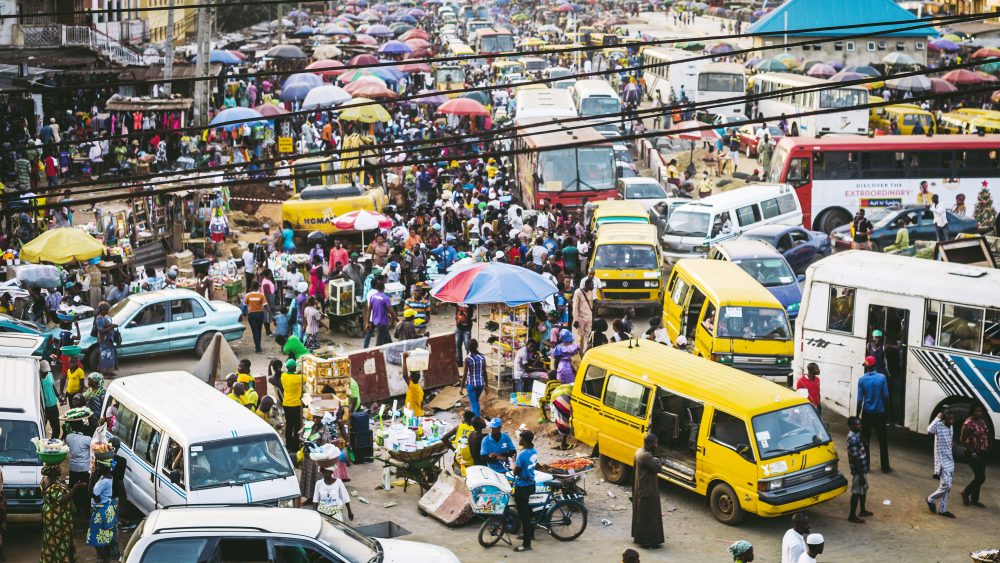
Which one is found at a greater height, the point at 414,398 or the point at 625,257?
the point at 625,257

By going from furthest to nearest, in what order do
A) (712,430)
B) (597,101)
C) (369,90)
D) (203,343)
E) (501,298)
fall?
(597,101), (369,90), (203,343), (501,298), (712,430)

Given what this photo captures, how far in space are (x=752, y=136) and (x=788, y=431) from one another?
1221 inches

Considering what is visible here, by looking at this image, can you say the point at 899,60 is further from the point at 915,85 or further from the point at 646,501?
the point at 646,501

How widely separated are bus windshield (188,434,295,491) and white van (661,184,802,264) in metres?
15.6

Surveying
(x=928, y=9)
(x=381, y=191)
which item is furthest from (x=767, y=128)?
(x=928, y=9)

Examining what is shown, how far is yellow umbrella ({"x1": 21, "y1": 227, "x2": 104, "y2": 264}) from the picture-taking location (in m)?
22.8

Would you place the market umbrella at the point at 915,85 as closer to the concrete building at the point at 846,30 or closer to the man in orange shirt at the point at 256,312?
the concrete building at the point at 846,30

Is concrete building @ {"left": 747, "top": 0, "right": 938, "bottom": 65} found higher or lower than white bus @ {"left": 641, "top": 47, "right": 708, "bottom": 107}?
higher

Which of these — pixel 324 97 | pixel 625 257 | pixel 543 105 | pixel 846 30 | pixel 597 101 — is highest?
pixel 846 30

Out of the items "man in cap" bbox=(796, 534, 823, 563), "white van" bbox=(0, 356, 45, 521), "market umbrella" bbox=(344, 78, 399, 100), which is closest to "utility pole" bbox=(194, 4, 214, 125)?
"market umbrella" bbox=(344, 78, 399, 100)

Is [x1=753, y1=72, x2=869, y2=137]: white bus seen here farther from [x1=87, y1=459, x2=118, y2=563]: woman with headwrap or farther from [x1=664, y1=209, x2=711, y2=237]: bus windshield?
[x1=87, y1=459, x2=118, y2=563]: woman with headwrap

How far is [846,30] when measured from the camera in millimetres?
66938

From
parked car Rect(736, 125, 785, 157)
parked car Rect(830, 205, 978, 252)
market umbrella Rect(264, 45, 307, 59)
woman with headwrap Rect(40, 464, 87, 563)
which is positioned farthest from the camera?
market umbrella Rect(264, 45, 307, 59)

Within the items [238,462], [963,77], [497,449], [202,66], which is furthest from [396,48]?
[238,462]
